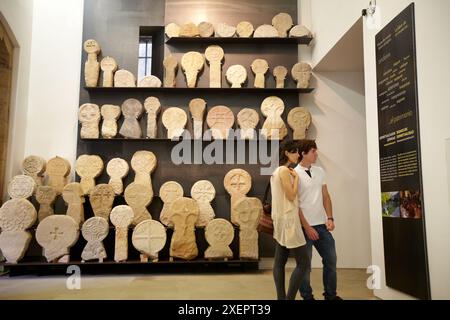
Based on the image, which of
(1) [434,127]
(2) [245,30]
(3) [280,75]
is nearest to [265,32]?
(2) [245,30]

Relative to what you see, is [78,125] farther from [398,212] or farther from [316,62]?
[398,212]

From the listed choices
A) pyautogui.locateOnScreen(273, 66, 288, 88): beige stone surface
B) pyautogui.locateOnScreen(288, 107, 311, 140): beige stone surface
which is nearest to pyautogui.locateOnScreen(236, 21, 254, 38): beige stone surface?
pyautogui.locateOnScreen(273, 66, 288, 88): beige stone surface

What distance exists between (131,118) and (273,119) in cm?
179

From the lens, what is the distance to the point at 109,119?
5164 mm

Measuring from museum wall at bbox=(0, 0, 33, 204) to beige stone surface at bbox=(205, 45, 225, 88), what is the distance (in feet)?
7.60

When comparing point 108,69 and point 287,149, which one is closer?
point 287,149

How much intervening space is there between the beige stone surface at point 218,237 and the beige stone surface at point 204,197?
0.19 meters

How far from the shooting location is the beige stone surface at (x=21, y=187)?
4.68 metres

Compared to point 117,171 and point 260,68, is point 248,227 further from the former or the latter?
point 260,68

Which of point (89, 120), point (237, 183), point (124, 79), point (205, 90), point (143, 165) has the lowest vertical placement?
point (237, 183)

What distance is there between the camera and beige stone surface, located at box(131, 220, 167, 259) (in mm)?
4645

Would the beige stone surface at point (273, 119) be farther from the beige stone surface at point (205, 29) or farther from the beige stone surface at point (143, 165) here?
the beige stone surface at point (143, 165)

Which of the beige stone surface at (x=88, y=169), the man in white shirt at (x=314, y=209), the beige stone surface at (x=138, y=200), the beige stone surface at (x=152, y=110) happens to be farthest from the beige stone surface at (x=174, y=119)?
the man in white shirt at (x=314, y=209)

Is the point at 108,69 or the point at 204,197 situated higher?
the point at 108,69
